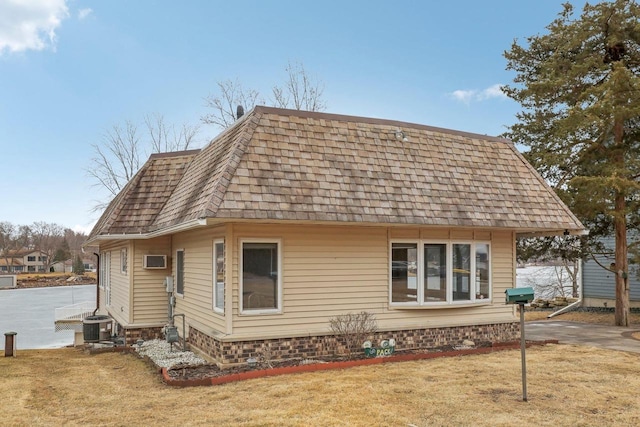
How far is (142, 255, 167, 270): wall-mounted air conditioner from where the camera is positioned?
1119 centimetres

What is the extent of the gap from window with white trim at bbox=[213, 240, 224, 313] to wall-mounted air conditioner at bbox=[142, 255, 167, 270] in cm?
330

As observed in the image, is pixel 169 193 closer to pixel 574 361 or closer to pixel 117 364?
pixel 117 364

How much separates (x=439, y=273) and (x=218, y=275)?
13.8 ft

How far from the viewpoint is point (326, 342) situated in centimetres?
862

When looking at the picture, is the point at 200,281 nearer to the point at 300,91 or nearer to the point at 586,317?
the point at 586,317

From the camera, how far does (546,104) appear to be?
15.0 metres

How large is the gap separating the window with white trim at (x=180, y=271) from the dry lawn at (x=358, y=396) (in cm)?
208

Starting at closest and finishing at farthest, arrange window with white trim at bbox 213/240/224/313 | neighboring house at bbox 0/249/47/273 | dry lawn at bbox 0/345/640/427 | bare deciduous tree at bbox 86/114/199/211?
dry lawn at bbox 0/345/640/427, window with white trim at bbox 213/240/224/313, bare deciduous tree at bbox 86/114/199/211, neighboring house at bbox 0/249/47/273

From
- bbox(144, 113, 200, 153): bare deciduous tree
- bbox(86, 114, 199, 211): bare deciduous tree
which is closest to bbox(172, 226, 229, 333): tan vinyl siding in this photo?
bbox(144, 113, 200, 153): bare deciduous tree

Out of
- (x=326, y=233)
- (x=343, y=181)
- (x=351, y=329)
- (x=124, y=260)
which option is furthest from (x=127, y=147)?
(x=351, y=329)

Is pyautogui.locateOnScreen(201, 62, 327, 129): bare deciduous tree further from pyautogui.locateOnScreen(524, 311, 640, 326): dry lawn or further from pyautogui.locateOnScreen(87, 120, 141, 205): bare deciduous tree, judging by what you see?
pyautogui.locateOnScreen(524, 311, 640, 326): dry lawn

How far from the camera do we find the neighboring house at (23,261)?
8238 centimetres

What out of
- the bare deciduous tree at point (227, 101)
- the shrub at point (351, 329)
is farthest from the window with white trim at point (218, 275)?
the bare deciduous tree at point (227, 101)

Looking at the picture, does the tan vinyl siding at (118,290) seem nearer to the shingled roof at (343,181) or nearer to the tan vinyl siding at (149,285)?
the tan vinyl siding at (149,285)
